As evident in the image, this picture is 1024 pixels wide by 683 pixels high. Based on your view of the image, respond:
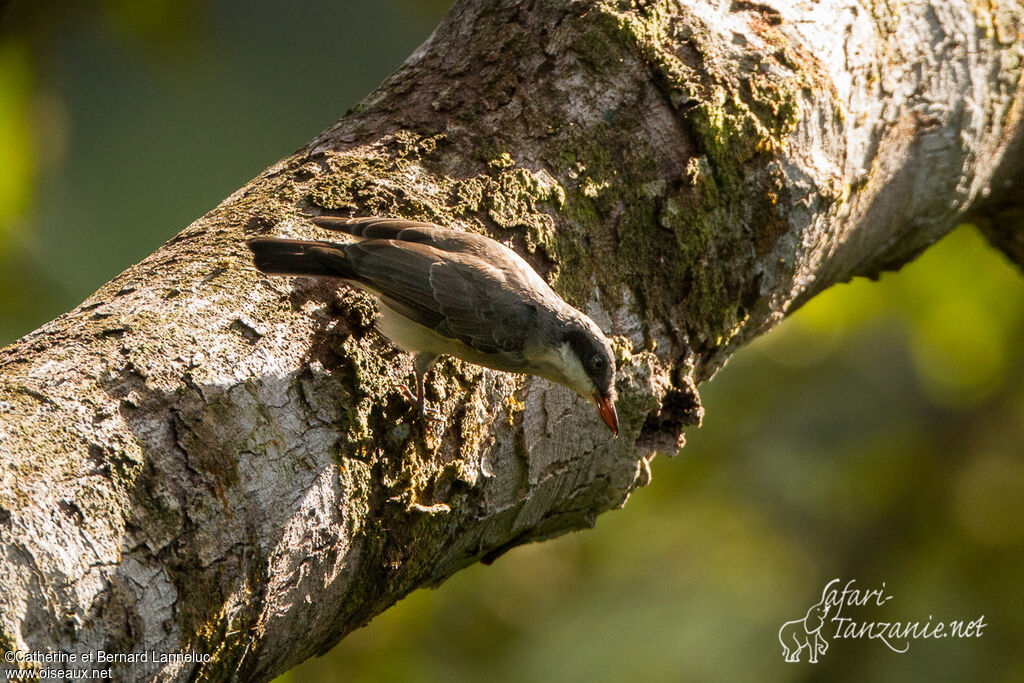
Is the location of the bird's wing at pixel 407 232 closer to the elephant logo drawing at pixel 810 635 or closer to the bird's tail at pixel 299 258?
the bird's tail at pixel 299 258

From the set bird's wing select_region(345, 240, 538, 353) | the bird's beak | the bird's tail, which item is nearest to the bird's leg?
bird's wing select_region(345, 240, 538, 353)

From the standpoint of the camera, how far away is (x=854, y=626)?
7301 millimetres

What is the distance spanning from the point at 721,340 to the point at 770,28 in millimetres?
1187

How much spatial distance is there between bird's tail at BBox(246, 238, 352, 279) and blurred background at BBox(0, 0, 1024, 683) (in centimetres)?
Result: 203

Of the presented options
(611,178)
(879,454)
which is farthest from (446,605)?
(611,178)

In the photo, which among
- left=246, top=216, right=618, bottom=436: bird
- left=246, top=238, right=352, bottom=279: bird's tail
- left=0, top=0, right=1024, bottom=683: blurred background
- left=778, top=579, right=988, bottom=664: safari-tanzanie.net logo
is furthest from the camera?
left=778, top=579, right=988, bottom=664: safari-tanzanie.net logo

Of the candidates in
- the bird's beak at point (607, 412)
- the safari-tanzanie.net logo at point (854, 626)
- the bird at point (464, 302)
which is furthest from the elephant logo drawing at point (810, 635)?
the bird at point (464, 302)

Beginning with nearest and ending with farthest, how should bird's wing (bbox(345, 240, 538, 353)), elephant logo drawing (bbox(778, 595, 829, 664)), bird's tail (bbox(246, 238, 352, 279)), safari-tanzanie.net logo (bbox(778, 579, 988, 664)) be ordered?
bird's tail (bbox(246, 238, 352, 279)) → bird's wing (bbox(345, 240, 538, 353)) → safari-tanzanie.net logo (bbox(778, 579, 988, 664)) → elephant logo drawing (bbox(778, 595, 829, 664))

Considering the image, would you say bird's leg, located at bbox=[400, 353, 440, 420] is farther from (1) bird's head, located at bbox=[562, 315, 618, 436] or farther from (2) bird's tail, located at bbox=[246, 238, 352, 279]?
(1) bird's head, located at bbox=[562, 315, 618, 436]

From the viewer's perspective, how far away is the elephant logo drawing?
715cm

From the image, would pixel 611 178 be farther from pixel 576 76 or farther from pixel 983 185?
pixel 983 185

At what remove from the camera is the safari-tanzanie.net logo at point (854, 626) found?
696cm

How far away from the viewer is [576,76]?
3229mm

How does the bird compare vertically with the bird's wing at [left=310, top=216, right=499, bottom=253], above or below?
below
